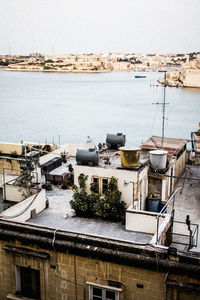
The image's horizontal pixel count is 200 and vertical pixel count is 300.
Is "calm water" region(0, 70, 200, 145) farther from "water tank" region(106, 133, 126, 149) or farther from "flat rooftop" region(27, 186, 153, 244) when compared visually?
"flat rooftop" region(27, 186, 153, 244)

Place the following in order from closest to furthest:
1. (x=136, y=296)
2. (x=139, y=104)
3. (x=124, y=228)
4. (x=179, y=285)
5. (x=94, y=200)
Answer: (x=179, y=285) < (x=136, y=296) < (x=124, y=228) < (x=94, y=200) < (x=139, y=104)

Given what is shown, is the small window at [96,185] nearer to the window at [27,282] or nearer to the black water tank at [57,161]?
→ the window at [27,282]

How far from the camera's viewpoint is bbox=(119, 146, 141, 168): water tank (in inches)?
384

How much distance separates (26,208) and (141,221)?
3.10m

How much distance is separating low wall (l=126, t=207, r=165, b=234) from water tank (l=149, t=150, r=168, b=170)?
236cm

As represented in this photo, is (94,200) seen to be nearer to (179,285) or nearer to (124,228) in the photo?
(124,228)

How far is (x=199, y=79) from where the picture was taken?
12162cm

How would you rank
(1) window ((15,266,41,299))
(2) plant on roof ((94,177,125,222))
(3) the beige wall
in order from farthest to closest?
(3) the beige wall
(2) plant on roof ((94,177,125,222))
(1) window ((15,266,41,299))

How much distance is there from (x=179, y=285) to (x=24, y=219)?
461cm

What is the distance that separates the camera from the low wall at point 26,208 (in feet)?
29.4

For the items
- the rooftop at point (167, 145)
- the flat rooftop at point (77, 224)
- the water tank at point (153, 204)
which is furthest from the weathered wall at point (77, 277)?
the rooftop at point (167, 145)

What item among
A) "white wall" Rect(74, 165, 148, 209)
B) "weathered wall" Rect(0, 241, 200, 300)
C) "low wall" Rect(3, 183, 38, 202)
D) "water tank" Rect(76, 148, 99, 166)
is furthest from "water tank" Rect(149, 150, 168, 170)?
"weathered wall" Rect(0, 241, 200, 300)

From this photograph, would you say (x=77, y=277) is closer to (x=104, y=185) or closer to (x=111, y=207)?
(x=111, y=207)

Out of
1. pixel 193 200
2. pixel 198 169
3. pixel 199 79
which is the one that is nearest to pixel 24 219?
pixel 193 200
